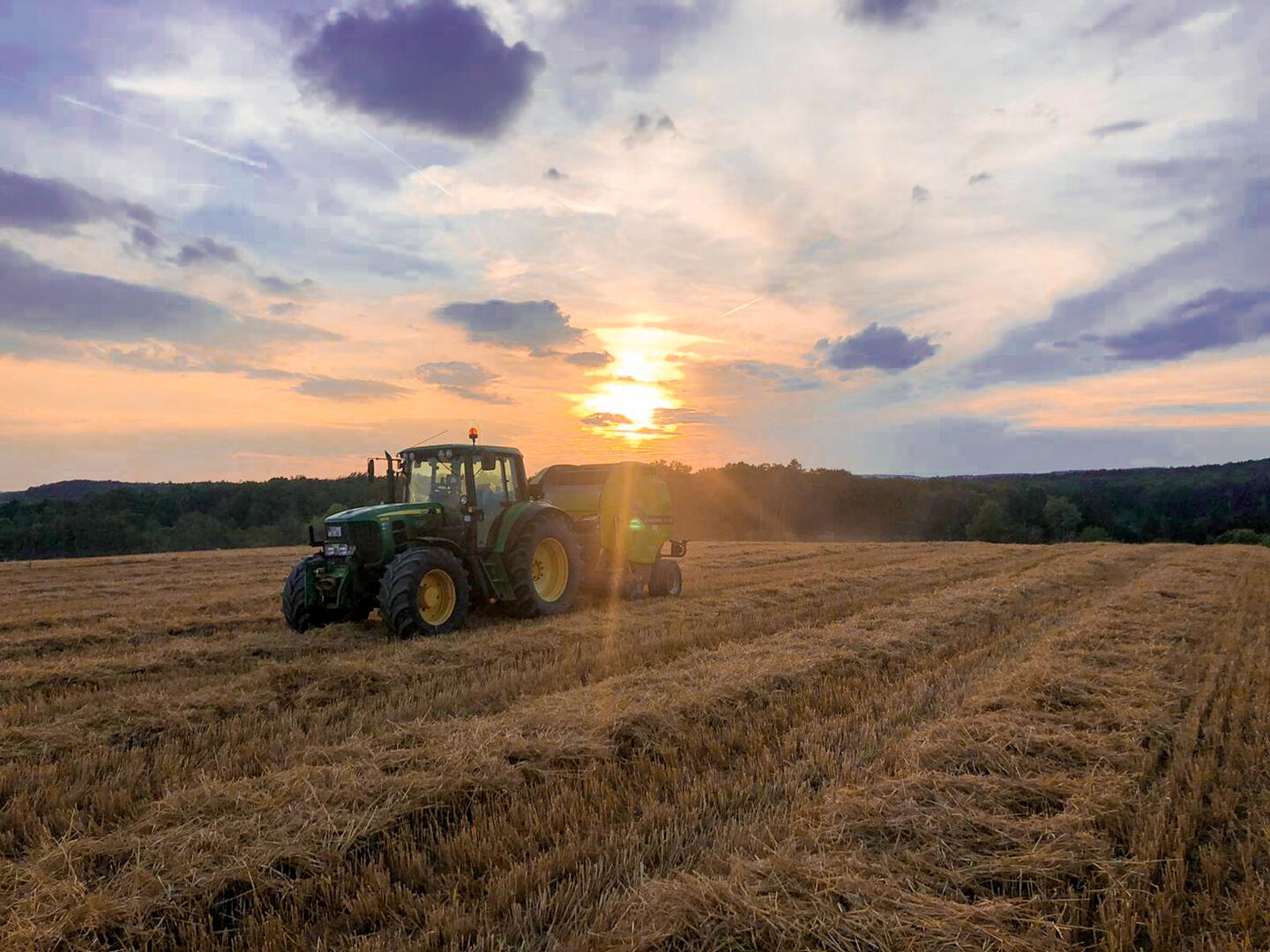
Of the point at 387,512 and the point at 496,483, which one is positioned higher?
the point at 496,483

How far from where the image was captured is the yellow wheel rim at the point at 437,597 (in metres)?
8.00

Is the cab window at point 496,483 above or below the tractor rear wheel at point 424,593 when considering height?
above

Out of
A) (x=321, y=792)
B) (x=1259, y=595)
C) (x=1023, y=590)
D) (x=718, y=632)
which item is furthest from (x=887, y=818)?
(x=1259, y=595)

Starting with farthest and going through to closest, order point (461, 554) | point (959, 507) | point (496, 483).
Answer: point (959, 507) → point (496, 483) → point (461, 554)

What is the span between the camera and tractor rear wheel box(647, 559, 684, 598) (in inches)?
449

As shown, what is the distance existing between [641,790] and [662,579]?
7.58 m

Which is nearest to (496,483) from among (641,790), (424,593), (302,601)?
(424,593)

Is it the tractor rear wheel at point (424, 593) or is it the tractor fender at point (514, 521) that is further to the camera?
the tractor fender at point (514, 521)

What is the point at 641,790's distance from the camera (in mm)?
3879

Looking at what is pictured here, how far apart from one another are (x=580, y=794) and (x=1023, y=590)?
9.13m

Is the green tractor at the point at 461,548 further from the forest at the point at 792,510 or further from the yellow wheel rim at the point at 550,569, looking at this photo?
the forest at the point at 792,510

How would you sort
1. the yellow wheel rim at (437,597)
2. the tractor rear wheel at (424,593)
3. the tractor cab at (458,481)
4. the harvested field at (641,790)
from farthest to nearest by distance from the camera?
1. the tractor cab at (458,481)
2. the yellow wheel rim at (437,597)
3. the tractor rear wheel at (424,593)
4. the harvested field at (641,790)

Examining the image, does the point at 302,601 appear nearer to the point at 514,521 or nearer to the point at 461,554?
the point at 461,554

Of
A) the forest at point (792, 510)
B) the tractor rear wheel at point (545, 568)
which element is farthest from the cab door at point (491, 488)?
the forest at point (792, 510)
